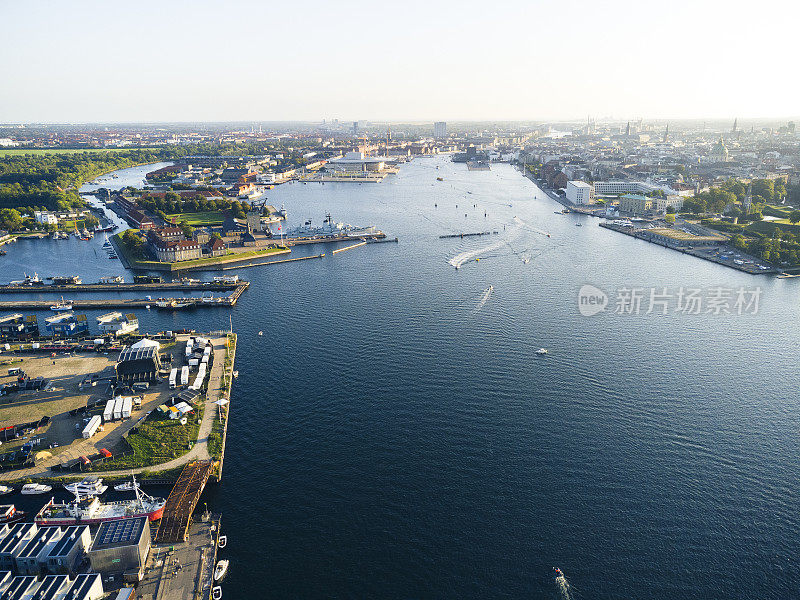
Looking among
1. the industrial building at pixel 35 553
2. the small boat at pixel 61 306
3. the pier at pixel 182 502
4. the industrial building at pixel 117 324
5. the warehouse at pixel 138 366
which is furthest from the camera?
the small boat at pixel 61 306

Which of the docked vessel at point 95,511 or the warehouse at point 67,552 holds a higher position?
the warehouse at point 67,552

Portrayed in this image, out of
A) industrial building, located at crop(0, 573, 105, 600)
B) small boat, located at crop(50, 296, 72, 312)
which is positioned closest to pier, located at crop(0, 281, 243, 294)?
small boat, located at crop(50, 296, 72, 312)

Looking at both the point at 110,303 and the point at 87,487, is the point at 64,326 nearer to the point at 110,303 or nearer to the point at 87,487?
the point at 110,303

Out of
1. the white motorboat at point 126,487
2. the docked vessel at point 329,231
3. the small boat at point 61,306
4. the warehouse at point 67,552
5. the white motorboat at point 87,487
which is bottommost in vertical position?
the docked vessel at point 329,231

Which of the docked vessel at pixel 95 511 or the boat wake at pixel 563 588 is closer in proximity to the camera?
the boat wake at pixel 563 588

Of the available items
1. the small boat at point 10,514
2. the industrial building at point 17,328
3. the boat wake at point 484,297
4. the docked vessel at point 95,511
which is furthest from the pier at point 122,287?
the docked vessel at point 95,511

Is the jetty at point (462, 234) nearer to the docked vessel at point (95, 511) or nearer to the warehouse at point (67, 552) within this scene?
the docked vessel at point (95, 511)

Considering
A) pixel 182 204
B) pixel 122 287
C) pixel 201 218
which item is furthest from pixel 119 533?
pixel 182 204
